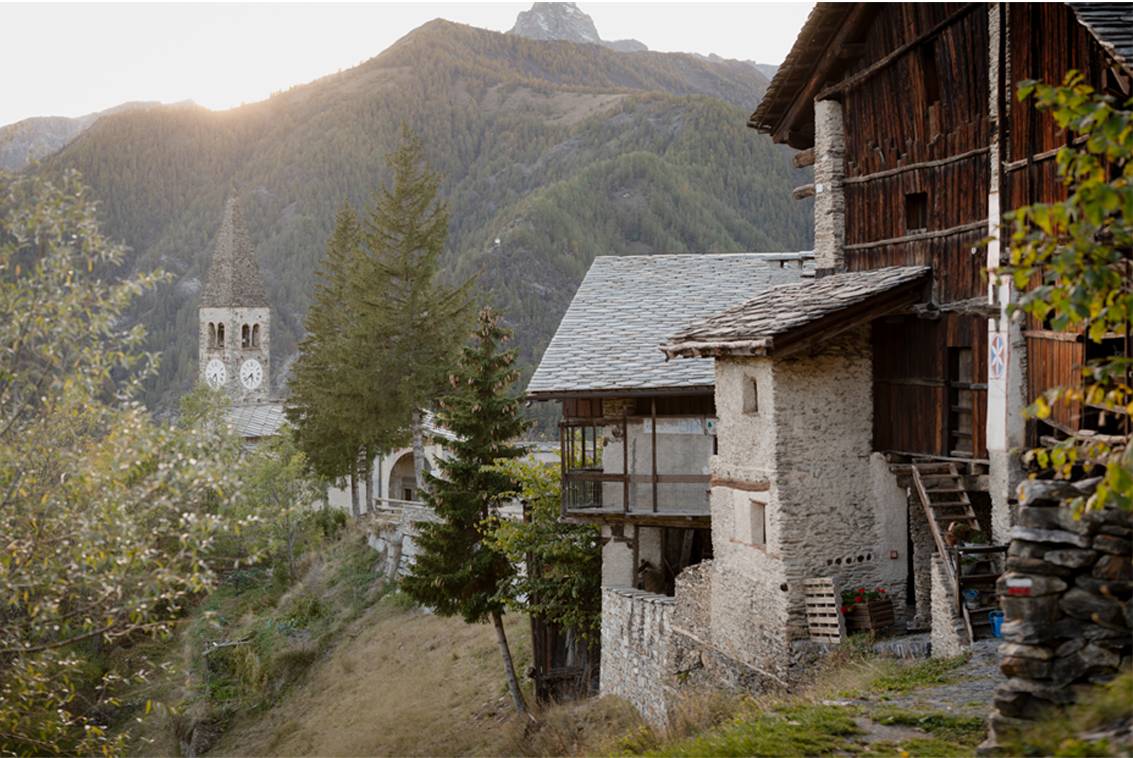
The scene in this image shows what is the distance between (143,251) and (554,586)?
150103 millimetres

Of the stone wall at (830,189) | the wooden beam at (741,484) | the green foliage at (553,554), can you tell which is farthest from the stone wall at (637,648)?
the stone wall at (830,189)

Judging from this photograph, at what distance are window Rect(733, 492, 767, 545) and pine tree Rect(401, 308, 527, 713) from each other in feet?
28.1

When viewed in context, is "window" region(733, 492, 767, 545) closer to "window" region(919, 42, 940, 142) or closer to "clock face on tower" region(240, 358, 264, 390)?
"window" region(919, 42, 940, 142)

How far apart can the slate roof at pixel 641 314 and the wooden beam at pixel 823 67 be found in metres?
4.13

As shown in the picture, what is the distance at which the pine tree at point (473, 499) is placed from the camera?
1009 inches

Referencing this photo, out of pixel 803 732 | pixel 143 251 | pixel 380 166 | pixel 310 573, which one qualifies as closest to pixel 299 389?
pixel 310 573

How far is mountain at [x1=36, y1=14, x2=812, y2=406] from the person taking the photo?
377 ft

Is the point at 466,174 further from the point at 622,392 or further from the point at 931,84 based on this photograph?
the point at 931,84

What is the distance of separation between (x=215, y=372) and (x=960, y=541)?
Result: 87902 millimetres

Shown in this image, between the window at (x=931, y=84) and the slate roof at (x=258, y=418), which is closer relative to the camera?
the window at (x=931, y=84)

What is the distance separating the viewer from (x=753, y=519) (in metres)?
17.4

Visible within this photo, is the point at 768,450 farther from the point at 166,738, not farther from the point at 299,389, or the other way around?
the point at 299,389

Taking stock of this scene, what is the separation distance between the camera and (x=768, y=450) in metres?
16.9

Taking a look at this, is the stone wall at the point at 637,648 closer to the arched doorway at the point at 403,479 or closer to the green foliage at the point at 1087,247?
the green foliage at the point at 1087,247
